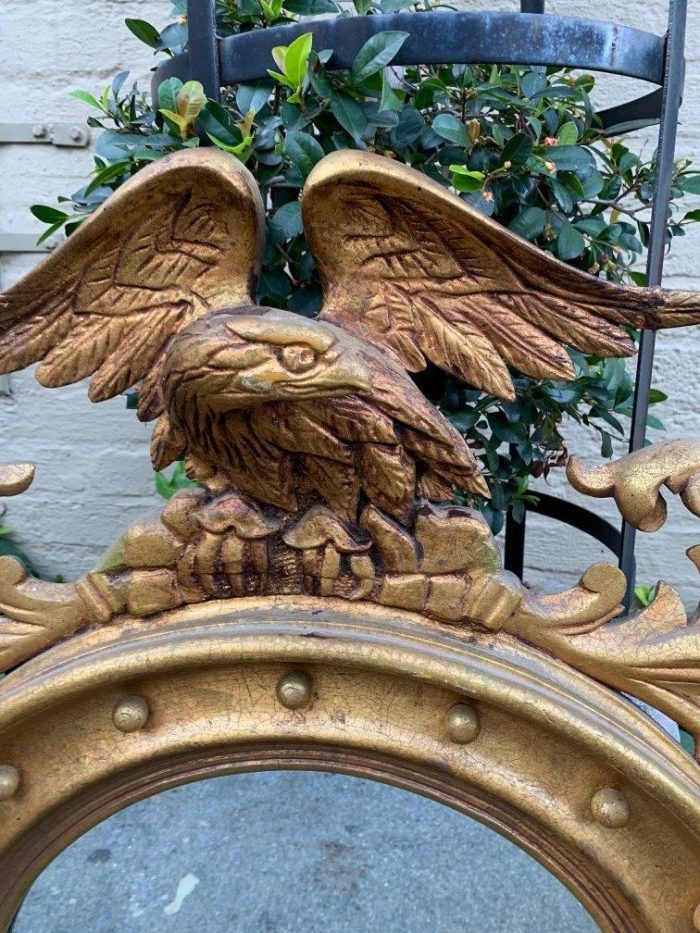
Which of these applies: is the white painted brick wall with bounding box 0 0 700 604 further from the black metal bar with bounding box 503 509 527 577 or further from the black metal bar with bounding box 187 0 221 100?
the black metal bar with bounding box 187 0 221 100

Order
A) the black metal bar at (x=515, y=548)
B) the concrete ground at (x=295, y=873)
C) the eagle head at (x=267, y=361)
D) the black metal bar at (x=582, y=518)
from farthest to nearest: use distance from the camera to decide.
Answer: the black metal bar at (x=515, y=548) → the black metal bar at (x=582, y=518) → the concrete ground at (x=295, y=873) → the eagle head at (x=267, y=361)

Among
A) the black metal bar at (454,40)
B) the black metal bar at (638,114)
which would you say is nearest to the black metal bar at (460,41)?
the black metal bar at (454,40)

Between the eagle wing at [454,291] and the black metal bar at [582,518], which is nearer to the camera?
the eagle wing at [454,291]

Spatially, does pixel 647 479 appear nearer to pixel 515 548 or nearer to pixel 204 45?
pixel 204 45

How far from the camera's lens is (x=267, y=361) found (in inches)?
18.6

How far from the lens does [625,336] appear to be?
516 millimetres

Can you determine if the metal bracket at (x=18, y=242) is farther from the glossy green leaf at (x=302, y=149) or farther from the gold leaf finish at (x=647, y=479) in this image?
the gold leaf finish at (x=647, y=479)

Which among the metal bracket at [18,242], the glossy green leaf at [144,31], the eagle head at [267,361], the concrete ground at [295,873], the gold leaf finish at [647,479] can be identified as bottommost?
the concrete ground at [295,873]

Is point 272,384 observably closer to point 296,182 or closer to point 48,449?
point 296,182

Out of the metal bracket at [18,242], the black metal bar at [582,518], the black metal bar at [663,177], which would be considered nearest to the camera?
the black metal bar at [663,177]

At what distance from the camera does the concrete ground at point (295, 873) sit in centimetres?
88

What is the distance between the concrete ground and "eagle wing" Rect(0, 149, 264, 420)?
0.64 metres

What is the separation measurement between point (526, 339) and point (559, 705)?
25 cm

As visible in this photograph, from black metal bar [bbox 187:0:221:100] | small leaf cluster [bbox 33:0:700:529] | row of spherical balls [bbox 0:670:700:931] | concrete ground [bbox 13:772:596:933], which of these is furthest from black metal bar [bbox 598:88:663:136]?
concrete ground [bbox 13:772:596:933]
